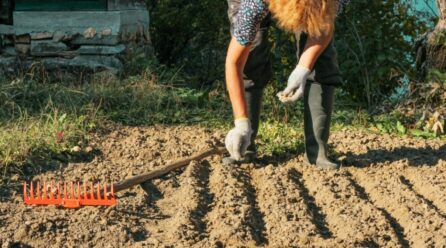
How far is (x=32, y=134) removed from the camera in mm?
5477

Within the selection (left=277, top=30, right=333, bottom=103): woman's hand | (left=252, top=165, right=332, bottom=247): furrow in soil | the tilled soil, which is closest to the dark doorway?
the tilled soil

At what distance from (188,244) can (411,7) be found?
416cm

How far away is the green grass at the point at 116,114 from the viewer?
5.46 metres

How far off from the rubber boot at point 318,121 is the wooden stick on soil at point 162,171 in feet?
1.92

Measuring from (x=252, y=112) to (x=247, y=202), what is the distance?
854 millimetres

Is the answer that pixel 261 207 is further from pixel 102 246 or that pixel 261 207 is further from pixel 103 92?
pixel 103 92

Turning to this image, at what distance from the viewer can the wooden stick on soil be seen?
4.74 metres

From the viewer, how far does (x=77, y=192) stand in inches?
178

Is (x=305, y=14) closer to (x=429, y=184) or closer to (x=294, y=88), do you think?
(x=294, y=88)

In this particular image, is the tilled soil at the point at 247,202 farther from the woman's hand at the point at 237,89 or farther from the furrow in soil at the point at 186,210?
the woman's hand at the point at 237,89

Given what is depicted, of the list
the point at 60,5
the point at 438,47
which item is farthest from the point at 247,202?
the point at 60,5

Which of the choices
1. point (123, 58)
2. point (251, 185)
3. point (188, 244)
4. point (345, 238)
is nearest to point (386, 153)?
point (251, 185)

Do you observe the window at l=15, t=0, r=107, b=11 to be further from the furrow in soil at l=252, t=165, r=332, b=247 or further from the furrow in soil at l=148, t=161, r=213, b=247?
the furrow in soil at l=252, t=165, r=332, b=247

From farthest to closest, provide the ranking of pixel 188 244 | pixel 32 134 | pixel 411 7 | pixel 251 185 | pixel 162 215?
pixel 411 7 < pixel 32 134 < pixel 251 185 < pixel 162 215 < pixel 188 244
